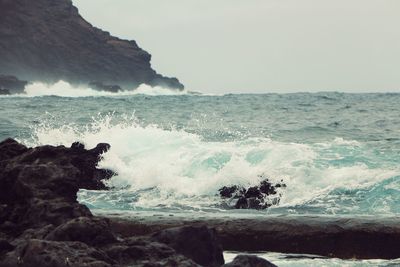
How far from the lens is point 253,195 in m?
12.1

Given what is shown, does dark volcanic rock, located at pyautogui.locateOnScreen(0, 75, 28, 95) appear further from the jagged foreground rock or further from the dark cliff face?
the jagged foreground rock

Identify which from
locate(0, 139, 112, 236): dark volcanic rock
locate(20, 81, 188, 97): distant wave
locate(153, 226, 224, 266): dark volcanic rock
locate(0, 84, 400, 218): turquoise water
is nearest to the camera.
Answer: locate(153, 226, 224, 266): dark volcanic rock

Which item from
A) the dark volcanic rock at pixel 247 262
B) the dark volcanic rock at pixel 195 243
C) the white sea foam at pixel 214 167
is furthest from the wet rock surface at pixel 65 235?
the white sea foam at pixel 214 167

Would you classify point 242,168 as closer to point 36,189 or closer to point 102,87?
point 36,189

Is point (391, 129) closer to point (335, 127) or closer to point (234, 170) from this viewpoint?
point (335, 127)

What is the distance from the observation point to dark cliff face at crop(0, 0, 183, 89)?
10894 cm

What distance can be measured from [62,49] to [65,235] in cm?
11395

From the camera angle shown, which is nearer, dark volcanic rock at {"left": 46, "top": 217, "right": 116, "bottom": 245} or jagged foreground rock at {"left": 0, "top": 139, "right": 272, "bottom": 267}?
jagged foreground rock at {"left": 0, "top": 139, "right": 272, "bottom": 267}

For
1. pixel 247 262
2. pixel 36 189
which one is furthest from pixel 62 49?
pixel 247 262

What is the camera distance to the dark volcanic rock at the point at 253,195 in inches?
455

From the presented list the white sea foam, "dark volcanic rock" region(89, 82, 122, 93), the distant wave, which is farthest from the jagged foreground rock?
"dark volcanic rock" region(89, 82, 122, 93)

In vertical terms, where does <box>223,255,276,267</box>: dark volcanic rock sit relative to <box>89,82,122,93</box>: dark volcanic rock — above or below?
below

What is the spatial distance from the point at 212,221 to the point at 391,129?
18.6 m

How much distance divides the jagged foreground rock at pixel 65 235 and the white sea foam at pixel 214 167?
192 inches
